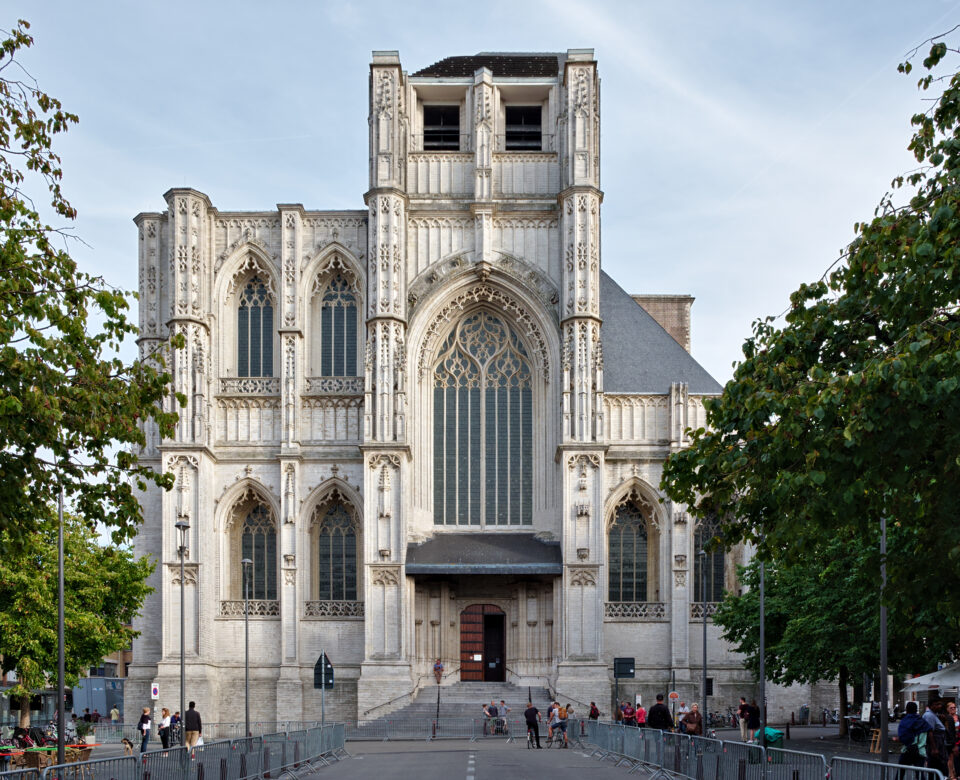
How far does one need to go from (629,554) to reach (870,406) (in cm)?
3337

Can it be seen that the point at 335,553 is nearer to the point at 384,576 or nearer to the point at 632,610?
the point at 384,576

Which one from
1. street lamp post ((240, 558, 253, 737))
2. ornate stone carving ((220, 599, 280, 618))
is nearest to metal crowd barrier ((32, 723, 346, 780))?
street lamp post ((240, 558, 253, 737))

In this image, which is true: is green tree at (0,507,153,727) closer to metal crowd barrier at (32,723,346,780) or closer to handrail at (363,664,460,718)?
handrail at (363,664,460,718)

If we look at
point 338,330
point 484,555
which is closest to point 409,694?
point 484,555

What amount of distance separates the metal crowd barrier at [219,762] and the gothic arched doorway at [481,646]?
584 inches

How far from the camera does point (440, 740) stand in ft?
127

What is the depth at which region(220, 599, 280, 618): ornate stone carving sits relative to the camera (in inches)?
1781

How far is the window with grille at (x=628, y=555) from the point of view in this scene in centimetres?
4619

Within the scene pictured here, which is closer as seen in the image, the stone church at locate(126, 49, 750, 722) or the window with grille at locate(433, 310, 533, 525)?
the stone church at locate(126, 49, 750, 722)

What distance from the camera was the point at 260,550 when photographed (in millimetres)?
46125

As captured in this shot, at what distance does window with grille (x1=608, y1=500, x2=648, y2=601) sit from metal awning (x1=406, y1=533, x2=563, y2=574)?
7.34 feet

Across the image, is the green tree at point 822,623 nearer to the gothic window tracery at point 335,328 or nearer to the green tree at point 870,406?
the green tree at point 870,406

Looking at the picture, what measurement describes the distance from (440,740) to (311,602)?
8265 mm

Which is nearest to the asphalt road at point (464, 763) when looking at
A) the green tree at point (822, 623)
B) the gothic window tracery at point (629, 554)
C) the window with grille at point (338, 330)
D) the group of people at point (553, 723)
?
the group of people at point (553, 723)
